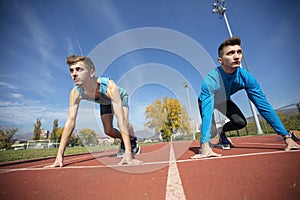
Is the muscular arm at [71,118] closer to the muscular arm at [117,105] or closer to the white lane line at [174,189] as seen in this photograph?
the muscular arm at [117,105]

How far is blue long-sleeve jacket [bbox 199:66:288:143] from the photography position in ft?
7.06

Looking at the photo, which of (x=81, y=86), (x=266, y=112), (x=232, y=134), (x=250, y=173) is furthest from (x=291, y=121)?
(x=81, y=86)

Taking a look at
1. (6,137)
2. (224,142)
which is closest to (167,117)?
(224,142)

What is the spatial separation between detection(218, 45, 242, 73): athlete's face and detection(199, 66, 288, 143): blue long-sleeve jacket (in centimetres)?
17

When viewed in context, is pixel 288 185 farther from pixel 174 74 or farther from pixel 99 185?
pixel 174 74

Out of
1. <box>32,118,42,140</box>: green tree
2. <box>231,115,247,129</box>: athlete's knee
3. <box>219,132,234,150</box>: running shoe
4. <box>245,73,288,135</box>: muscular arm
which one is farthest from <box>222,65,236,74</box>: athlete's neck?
<box>32,118,42,140</box>: green tree

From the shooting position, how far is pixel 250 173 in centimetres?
112

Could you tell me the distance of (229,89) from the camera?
2.66m

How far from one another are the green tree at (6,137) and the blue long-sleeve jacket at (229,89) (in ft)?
107

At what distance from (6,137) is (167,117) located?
90.3 ft

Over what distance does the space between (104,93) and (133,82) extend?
4.78 m

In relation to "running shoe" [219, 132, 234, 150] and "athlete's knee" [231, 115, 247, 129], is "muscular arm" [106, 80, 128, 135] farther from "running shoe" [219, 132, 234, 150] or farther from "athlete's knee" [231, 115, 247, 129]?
"athlete's knee" [231, 115, 247, 129]

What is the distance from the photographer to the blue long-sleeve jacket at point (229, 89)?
7.06 feet

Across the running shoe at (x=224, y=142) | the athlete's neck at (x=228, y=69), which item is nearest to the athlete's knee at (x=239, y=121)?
the running shoe at (x=224, y=142)
